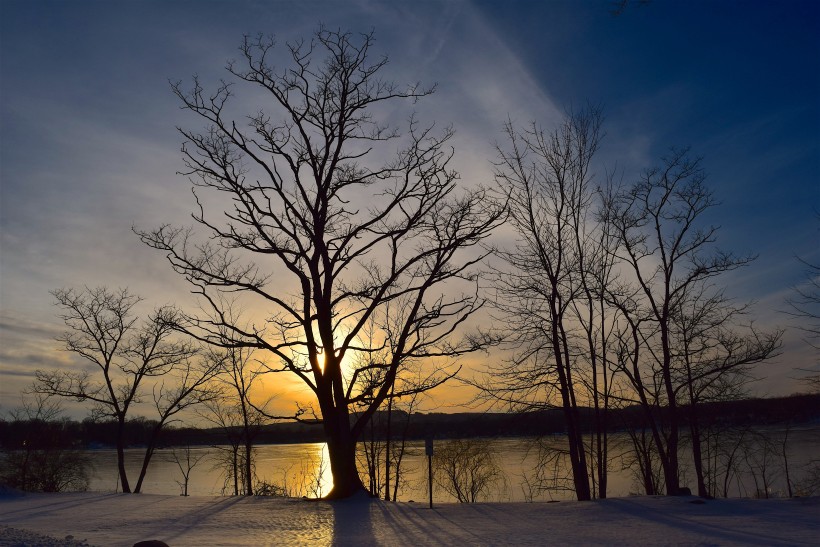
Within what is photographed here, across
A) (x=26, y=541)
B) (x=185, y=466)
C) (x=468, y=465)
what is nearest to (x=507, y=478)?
(x=468, y=465)

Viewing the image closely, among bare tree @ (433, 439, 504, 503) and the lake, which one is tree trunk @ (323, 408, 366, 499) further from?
bare tree @ (433, 439, 504, 503)

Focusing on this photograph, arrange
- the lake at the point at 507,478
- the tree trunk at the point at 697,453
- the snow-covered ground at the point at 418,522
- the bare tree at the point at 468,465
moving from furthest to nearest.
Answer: the lake at the point at 507,478 < the bare tree at the point at 468,465 < the tree trunk at the point at 697,453 < the snow-covered ground at the point at 418,522

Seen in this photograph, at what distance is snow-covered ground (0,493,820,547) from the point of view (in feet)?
31.4

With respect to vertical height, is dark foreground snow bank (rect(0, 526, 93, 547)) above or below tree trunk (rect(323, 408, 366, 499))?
below

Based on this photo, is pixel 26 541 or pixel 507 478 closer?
pixel 26 541

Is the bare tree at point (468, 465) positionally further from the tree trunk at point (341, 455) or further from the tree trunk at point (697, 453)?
the tree trunk at point (341, 455)

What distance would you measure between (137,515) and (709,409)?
Answer: 20180 millimetres

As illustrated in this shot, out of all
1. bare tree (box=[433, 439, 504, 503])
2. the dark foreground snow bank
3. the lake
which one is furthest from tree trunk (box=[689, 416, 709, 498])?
the dark foreground snow bank

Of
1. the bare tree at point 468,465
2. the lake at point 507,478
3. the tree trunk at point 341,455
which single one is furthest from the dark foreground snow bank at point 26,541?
the bare tree at point 468,465

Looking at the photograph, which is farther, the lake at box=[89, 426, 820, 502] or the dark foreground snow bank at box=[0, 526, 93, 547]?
the lake at box=[89, 426, 820, 502]

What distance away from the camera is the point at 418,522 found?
1191 centimetres

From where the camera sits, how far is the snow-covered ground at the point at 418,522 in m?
9.58

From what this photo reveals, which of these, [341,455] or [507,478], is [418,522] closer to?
[341,455]

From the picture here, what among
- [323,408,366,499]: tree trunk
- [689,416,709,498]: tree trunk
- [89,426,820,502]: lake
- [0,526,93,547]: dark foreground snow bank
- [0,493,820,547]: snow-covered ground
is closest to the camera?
[0,526,93,547]: dark foreground snow bank
